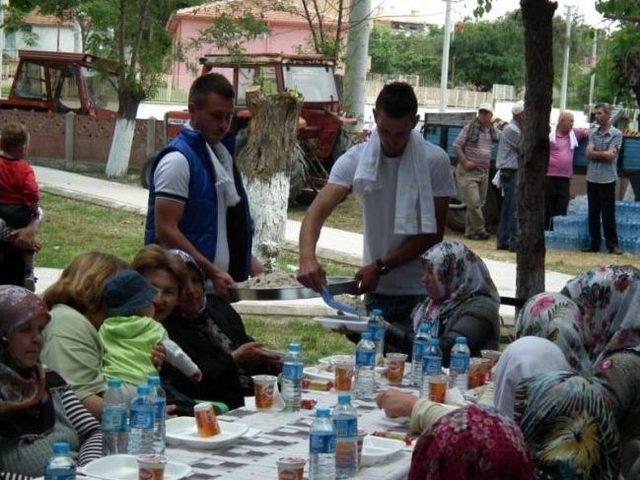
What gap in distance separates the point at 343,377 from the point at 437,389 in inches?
19.0

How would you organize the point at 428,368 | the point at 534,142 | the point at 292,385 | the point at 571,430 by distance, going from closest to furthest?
the point at 571,430, the point at 292,385, the point at 428,368, the point at 534,142

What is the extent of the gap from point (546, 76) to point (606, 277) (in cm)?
304

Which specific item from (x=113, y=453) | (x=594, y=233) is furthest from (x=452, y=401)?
(x=594, y=233)

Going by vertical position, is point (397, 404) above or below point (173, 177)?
below

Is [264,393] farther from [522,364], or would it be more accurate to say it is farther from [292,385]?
Result: [522,364]

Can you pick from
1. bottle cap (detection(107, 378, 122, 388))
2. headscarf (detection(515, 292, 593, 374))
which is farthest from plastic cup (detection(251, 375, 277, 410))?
headscarf (detection(515, 292, 593, 374))

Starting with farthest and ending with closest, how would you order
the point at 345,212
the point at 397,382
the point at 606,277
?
1. the point at 345,212
2. the point at 397,382
3. the point at 606,277

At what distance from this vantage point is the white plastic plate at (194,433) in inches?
171

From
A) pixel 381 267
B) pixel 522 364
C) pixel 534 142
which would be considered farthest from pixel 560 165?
pixel 522 364

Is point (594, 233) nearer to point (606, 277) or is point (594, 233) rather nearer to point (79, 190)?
point (79, 190)

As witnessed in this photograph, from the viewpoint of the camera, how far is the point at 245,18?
26031mm

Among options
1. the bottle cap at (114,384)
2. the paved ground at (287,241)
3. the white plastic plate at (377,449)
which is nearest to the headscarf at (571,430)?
the white plastic plate at (377,449)

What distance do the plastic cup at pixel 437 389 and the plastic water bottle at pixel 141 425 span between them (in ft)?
4.41

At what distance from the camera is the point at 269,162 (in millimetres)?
13086
